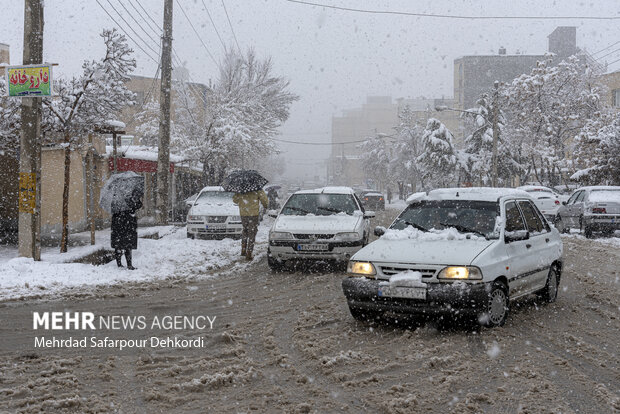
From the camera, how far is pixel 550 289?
7934 mm

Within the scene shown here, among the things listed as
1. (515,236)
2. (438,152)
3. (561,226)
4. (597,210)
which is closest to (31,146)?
(515,236)

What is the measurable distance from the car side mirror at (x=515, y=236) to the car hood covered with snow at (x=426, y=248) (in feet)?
0.76

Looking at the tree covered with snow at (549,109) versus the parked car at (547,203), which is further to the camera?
the tree covered with snow at (549,109)

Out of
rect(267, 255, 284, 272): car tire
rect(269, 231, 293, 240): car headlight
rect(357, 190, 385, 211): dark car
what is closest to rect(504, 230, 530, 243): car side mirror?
rect(269, 231, 293, 240): car headlight

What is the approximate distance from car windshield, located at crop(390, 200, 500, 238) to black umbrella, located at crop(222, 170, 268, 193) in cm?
525

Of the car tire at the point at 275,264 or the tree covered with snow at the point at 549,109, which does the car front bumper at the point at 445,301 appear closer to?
the car tire at the point at 275,264

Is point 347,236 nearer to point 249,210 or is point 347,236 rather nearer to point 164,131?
point 249,210

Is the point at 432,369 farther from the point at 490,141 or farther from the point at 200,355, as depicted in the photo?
the point at 490,141

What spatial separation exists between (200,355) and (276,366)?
0.81m

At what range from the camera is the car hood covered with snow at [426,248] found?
628 centimetres

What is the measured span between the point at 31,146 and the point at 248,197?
13.8ft

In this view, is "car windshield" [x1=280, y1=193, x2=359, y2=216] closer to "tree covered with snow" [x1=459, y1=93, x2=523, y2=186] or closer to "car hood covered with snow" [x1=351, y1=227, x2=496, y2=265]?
"car hood covered with snow" [x1=351, y1=227, x2=496, y2=265]

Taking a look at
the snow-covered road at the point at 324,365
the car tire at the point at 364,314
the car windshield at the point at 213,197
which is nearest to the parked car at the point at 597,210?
the snow-covered road at the point at 324,365

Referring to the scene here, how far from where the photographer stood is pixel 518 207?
25.2 feet
